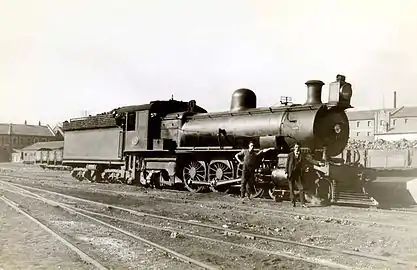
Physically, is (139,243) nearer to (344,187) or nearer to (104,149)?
(344,187)

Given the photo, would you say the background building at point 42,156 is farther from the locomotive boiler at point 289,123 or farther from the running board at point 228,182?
the running board at point 228,182

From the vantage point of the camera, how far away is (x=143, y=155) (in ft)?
46.6

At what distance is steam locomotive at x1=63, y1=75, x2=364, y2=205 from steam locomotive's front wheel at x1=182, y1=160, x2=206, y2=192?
0.09ft

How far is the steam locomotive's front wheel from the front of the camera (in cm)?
1232

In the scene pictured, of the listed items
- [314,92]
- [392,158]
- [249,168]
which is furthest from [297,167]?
[392,158]

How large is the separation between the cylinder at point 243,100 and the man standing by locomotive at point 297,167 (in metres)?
3.11

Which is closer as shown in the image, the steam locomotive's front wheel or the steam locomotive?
the steam locomotive

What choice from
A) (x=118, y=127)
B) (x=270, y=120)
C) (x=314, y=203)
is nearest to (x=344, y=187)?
(x=314, y=203)

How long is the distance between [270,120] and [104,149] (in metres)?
7.27

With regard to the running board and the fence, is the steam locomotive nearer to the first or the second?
the running board

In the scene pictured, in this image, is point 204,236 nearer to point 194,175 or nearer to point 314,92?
point 314,92

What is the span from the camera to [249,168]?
10180mm

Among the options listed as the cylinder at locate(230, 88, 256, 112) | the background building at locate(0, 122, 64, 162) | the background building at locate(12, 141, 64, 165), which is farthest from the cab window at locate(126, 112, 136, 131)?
the background building at locate(0, 122, 64, 162)

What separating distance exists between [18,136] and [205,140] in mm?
48195
